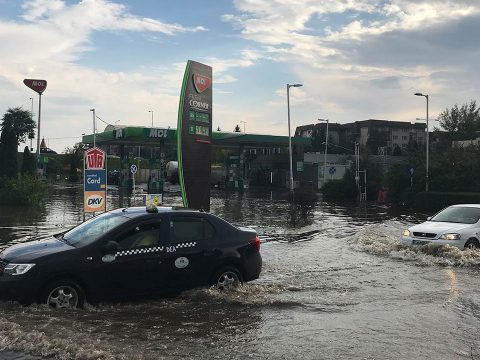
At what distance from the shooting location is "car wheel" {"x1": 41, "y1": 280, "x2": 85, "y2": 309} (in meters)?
6.68

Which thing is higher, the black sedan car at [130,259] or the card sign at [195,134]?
the card sign at [195,134]

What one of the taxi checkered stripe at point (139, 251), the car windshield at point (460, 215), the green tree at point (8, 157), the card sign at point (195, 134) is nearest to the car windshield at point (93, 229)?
the taxi checkered stripe at point (139, 251)

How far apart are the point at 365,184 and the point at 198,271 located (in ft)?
111

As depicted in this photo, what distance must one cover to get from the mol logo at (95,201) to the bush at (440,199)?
2264cm

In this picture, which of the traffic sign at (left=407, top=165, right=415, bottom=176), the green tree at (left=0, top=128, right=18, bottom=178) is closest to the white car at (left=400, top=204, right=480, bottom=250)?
the traffic sign at (left=407, top=165, right=415, bottom=176)

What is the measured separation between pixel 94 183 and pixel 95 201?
54 centimetres

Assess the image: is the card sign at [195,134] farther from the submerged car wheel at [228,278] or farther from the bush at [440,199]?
the bush at [440,199]

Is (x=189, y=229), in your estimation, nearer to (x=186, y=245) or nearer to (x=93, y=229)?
(x=186, y=245)

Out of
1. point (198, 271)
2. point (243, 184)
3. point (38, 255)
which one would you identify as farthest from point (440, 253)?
point (243, 184)

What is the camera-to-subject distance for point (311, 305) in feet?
26.4

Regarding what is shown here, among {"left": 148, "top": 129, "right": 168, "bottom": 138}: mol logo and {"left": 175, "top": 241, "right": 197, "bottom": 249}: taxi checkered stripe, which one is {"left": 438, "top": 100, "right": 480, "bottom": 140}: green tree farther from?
{"left": 175, "top": 241, "right": 197, "bottom": 249}: taxi checkered stripe

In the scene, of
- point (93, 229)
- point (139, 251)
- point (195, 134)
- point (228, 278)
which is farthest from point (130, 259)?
point (195, 134)

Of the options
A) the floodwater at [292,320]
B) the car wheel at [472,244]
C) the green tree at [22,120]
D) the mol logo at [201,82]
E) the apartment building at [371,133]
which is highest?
the apartment building at [371,133]

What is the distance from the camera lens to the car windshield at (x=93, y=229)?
7379 mm
